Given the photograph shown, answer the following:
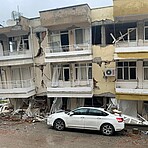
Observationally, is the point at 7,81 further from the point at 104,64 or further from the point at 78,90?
the point at 104,64

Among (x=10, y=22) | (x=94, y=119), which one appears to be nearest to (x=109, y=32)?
(x=94, y=119)

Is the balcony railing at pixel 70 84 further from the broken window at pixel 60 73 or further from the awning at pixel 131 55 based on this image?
the awning at pixel 131 55

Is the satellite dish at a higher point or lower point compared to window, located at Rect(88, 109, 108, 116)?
higher

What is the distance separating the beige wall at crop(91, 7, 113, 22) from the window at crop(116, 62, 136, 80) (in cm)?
359

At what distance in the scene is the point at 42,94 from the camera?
1709 centimetres

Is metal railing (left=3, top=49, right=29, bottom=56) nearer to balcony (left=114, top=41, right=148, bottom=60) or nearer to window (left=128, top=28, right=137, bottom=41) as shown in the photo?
balcony (left=114, top=41, right=148, bottom=60)

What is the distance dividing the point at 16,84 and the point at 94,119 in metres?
8.71

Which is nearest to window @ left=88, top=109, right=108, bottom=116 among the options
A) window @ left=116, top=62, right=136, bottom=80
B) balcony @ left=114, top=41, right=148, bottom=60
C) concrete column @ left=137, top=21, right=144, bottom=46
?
window @ left=116, top=62, right=136, bottom=80

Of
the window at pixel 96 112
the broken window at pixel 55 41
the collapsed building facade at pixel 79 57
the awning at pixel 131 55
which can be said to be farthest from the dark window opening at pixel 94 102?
the broken window at pixel 55 41

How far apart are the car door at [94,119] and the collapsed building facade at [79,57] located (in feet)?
8.90

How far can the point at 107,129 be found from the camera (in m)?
11.5

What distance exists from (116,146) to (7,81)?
11795 millimetres

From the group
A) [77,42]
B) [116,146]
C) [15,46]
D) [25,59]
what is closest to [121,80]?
[77,42]

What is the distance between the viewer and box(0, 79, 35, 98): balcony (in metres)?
16.0
